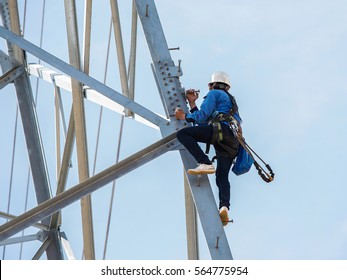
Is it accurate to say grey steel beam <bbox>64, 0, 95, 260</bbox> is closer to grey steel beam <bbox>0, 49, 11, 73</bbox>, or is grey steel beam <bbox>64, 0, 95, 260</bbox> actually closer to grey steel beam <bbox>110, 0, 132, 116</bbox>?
grey steel beam <bbox>110, 0, 132, 116</bbox>

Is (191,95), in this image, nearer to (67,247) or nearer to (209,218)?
(209,218)

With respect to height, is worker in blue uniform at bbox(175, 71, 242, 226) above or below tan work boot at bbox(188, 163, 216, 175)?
above

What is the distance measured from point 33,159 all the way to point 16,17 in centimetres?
233

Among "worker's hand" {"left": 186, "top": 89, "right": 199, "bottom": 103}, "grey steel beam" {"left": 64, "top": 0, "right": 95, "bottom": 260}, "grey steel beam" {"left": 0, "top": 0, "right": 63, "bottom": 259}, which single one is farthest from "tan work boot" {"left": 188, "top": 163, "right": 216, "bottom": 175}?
"grey steel beam" {"left": 0, "top": 0, "right": 63, "bottom": 259}

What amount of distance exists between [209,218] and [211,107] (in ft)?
4.63

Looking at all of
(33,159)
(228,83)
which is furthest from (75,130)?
(228,83)

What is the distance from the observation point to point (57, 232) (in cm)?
2352

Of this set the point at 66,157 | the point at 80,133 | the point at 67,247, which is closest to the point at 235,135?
the point at 80,133

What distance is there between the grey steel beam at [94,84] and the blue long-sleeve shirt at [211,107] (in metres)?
0.44

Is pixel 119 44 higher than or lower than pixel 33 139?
lower

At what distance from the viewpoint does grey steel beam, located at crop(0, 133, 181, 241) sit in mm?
17094

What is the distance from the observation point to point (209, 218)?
55.0 feet

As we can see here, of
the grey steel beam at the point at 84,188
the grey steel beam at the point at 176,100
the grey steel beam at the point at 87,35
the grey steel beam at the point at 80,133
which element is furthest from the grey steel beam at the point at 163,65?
the grey steel beam at the point at 80,133

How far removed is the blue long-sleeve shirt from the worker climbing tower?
362mm
